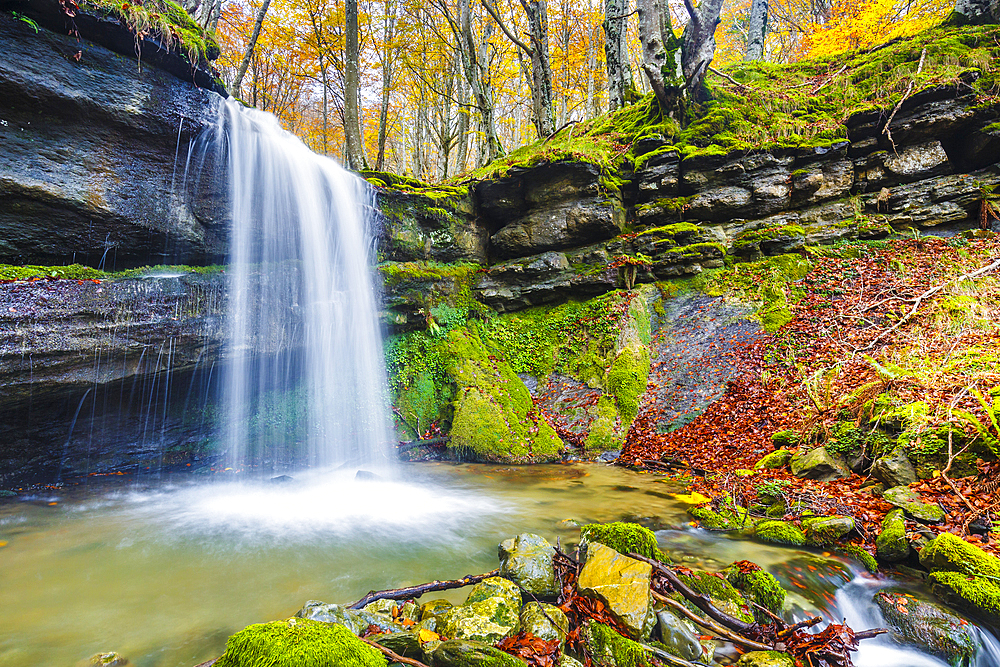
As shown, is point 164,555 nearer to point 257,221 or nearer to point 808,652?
point 808,652

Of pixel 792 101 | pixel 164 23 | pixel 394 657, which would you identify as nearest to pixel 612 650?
pixel 394 657

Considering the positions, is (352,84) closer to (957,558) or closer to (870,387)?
(870,387)

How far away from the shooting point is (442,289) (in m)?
9.91

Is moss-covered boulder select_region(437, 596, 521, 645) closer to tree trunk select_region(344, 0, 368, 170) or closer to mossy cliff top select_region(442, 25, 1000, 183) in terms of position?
mossy cliff top select_region(442, 25, 1000, 183)

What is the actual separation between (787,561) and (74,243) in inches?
375

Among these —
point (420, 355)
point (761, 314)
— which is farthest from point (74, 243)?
point (761, 314)

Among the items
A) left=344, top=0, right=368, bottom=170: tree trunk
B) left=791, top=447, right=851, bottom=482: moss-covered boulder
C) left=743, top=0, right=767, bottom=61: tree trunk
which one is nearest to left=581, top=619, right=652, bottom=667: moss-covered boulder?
left=791, top=447, right=851, bottom=482: moss-covered boulder

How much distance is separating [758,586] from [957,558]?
134 centimetres

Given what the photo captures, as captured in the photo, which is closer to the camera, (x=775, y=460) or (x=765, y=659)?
(x=765, y=659)

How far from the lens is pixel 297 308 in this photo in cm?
795

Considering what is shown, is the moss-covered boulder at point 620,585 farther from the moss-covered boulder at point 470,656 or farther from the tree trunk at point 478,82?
the tree trunk at point 478,82

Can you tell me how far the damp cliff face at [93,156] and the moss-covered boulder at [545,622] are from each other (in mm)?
7791

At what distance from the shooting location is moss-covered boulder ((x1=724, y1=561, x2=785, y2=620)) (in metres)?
2.72

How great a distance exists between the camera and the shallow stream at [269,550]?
272cm
